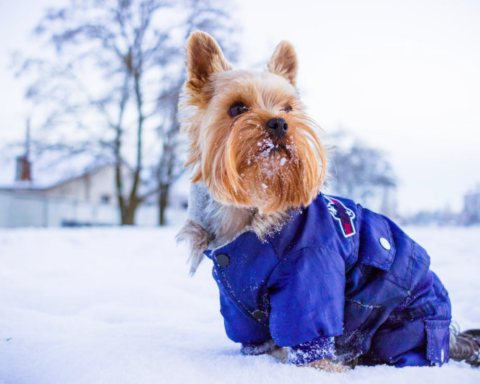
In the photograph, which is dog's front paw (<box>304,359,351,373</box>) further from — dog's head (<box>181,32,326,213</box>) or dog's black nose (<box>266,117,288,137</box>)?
dog's black nose (<box>266,117,288,137</box>)

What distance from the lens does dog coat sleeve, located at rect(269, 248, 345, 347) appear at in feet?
5.82

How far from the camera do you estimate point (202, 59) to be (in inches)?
100

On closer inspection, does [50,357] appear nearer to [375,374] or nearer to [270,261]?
[270,261]

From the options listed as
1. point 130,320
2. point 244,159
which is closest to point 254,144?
point 244,159

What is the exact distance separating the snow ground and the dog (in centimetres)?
19

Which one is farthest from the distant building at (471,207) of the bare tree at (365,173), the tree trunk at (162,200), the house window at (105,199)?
the house window at (105,199)

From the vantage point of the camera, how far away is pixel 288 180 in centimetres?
213

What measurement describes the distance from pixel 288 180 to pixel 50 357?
4.84ft

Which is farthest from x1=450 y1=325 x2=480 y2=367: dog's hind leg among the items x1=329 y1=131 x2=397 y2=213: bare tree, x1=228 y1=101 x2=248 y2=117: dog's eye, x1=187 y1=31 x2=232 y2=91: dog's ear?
x1=329 y1=131 x2=397 y2=213: bare tree

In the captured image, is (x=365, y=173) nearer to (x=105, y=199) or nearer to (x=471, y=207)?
(x=471, y=207)

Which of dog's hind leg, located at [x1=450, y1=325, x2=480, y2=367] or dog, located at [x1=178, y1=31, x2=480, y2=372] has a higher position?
dog, located at [x1=178, y1=31, x2=480, y2=372]

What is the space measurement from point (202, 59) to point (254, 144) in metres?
0.86

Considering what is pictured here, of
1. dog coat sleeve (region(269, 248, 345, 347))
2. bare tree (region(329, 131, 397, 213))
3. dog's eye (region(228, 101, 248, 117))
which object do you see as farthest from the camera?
bare tree (region(329, 131, 397, 213))

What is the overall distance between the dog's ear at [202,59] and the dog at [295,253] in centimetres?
21
